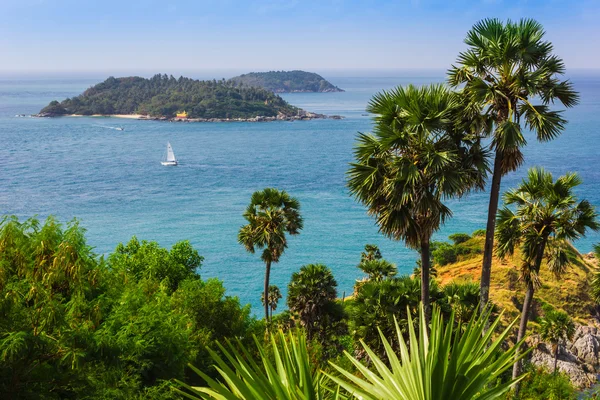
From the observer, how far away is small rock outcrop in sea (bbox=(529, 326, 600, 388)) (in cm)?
3081

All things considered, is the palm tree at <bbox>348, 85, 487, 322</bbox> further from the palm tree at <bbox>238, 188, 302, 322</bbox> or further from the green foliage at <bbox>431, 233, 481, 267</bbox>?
the green foliage at <bbox>431, 233, 481, 267</bbox>

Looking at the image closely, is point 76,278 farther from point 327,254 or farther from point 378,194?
point 327,254

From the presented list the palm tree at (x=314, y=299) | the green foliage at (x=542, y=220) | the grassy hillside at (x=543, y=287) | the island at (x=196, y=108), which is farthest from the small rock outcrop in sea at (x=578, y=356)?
the island at (x=196, y=108)

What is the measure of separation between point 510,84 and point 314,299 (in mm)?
13266

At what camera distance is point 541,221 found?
14430 millimetres

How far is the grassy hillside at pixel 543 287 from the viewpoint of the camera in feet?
123

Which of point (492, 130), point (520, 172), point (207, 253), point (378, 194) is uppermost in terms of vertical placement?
point (492, 130)

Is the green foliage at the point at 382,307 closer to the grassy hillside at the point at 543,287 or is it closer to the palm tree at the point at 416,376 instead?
the palm tree at the point at 416,376

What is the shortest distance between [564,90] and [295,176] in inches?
3076

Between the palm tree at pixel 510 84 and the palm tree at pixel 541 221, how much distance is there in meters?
1.57

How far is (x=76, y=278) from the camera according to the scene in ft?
39.1

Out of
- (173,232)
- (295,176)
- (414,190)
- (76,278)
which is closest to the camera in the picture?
(76,278)

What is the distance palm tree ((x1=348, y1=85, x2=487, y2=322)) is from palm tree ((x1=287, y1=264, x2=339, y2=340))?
1003 cm

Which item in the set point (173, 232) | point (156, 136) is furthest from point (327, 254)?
point (156, 136)
